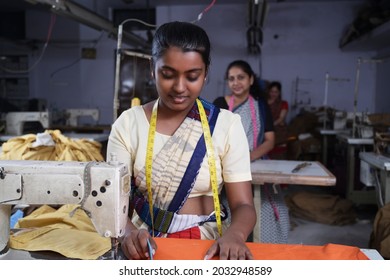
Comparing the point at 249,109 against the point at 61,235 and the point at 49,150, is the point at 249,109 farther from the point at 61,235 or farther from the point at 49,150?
the point at 61,235

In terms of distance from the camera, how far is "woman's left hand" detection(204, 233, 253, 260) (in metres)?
1.06

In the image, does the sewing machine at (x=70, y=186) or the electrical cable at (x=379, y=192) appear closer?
the sewing machine at (x=70, y=186)

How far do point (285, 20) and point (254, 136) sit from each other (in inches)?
225

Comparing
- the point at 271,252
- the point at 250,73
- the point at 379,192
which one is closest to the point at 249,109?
the point at 250,73

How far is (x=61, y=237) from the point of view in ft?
4.01

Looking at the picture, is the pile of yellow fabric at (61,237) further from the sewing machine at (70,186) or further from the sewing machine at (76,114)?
the sewing machine at (76,114)

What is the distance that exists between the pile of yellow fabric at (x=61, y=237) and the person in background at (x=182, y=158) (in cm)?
14

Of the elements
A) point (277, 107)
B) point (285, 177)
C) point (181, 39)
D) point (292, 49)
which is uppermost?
point (292, 49)

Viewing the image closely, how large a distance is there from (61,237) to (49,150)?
54.8 inches

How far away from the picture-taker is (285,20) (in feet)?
26.1

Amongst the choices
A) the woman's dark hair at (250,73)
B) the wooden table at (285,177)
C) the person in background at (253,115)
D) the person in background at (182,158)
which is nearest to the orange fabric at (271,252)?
the person in background at (182,158)

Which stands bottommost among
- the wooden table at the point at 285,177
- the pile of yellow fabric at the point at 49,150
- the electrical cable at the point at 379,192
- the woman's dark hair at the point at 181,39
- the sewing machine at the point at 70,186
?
the electrical cable at the point at 379,192

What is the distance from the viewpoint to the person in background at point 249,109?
116 inches
